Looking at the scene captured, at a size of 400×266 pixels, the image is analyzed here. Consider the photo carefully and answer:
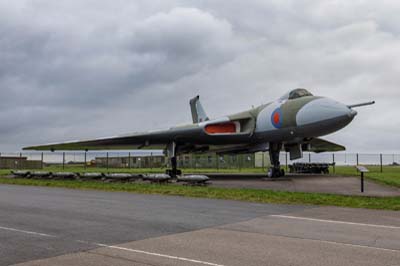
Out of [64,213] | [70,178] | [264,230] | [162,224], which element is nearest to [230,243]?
[264,230]

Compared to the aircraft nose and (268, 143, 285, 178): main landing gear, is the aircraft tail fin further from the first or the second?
the aircraft nose

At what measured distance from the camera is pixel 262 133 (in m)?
20.6

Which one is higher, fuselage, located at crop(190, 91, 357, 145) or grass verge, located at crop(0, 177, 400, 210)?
fuselage, located at crop(190, 91, 357, 145)

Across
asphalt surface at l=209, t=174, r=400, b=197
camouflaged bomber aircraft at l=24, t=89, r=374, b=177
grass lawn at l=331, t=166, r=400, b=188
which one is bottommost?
asphalt surface at l=209, t=174, r=400, b=197

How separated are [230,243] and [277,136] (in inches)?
565

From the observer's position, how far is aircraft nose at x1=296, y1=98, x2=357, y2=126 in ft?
57.3

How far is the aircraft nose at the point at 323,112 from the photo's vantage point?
1745 centimetres

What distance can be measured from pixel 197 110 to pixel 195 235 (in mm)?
24433

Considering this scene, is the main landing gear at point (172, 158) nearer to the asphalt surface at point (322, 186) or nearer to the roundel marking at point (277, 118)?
the asphalt surface at point (322, 186)

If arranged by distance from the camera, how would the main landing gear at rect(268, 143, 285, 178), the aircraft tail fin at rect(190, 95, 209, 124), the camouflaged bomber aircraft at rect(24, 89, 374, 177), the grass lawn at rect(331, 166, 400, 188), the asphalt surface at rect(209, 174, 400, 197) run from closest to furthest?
the asphalt surface at rect(209, 174, 400, 197)
the camouflaged bomber aircraft at rect(24, 89, 374, 177)
the grass lawn at rect(331, 166, 400, 188)
the main landing gear at rect(268, 143, 285, 178)
the aircraft tail fin at rect(190, 95, 209, 124)

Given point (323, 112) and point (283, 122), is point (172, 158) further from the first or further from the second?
point (323, 112)

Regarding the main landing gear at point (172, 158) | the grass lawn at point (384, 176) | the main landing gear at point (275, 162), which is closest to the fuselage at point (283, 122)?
the main landing gear at point (275, 162)

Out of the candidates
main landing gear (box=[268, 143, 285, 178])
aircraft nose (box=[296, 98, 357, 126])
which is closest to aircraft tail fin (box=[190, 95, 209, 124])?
main landing gear (box=[268, 143, 285, 178])

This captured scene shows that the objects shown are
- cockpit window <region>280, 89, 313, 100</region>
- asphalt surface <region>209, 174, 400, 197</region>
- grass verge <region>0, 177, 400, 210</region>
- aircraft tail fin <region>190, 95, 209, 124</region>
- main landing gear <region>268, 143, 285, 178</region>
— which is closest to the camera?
grass verge <region>0, 177, 400, 210</region>
